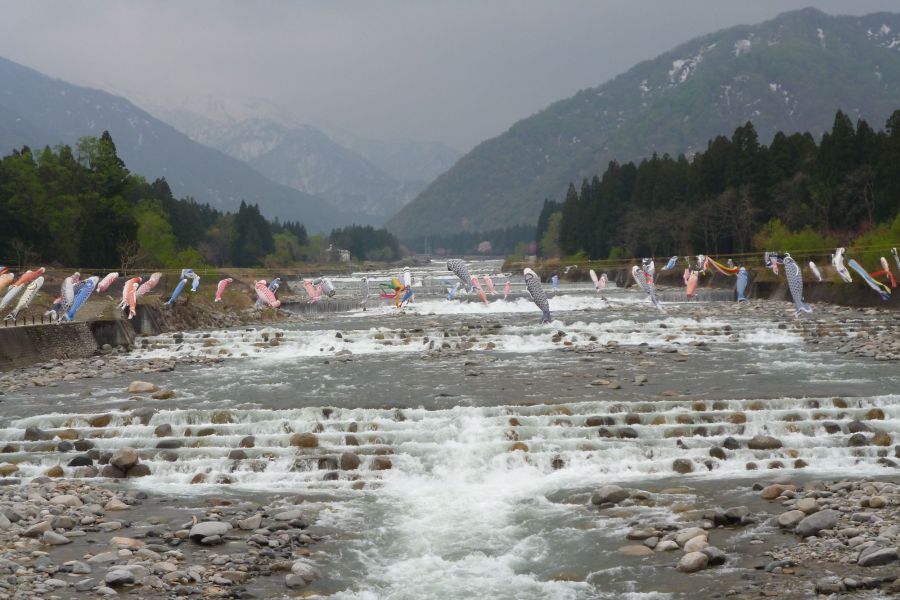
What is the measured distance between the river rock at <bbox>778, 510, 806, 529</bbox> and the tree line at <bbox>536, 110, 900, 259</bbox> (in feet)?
111

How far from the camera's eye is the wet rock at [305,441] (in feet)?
46.9

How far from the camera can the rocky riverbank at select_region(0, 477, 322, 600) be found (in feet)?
27.1

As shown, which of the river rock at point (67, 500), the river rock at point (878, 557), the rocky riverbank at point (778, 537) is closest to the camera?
the rocky riverbank at point (778, 537)

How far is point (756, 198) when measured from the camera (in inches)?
2719

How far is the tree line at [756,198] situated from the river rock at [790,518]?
33806 millimetres

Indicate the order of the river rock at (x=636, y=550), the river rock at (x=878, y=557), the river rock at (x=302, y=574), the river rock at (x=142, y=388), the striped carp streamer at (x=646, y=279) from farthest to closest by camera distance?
the striped carp streamer at (x=646, y=279) < the river rock at (x=142, y=388) < the river rock at (x=636, y=550) < the river rock at (x=302, y=574) < the river rock at (x=878, y=557)

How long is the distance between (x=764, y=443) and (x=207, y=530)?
8983mm

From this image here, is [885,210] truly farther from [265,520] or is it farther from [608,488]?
[265,520]

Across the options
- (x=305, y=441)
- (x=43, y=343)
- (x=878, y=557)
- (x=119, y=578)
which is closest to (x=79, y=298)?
(x=43, y=343)

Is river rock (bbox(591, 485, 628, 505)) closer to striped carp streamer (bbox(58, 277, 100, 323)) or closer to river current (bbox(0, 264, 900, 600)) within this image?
river current (bbox(0, 264, 900, 600))

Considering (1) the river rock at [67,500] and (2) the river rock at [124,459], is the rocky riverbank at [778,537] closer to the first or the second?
(1) the river rock at [67,500]

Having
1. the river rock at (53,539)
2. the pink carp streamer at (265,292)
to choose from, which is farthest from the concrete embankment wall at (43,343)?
the river rock at (53,539)

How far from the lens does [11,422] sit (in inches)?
632

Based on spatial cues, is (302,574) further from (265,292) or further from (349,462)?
(265,292)
